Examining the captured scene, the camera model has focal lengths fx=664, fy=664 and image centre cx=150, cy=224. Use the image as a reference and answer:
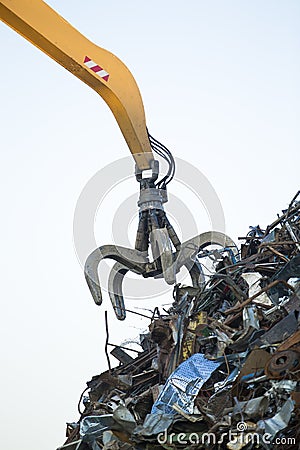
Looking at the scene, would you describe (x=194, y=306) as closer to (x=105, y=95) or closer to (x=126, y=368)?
(x=126, y=368)

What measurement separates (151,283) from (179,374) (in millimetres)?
997

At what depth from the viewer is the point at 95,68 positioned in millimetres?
3473

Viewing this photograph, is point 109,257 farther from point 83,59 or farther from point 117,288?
point 83,59

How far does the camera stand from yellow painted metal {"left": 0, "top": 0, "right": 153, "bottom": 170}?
3.18m

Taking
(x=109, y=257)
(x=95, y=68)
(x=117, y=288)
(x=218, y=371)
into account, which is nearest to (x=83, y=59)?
(x=95, y=68)

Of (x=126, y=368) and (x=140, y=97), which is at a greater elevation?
(x=140, y=97)

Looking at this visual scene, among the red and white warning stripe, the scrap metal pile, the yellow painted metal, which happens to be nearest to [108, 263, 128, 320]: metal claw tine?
the scrap metal pile

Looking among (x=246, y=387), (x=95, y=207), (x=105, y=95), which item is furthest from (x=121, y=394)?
(x=105, y=95)

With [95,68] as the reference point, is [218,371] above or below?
below

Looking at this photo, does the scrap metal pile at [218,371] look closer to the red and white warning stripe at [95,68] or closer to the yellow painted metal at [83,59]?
the yellow painted metal at [83,59]

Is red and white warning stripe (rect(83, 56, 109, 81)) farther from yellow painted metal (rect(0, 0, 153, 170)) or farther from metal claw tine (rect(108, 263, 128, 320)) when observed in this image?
metal claw tine (rect(108, 263, 128, 320))

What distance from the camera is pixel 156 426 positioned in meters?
2.06

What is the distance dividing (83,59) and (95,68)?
8cm

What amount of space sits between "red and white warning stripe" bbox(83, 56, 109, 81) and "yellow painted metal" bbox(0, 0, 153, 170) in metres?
0.01
